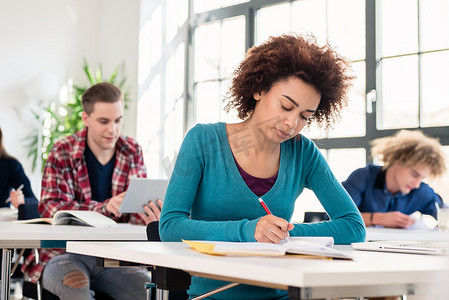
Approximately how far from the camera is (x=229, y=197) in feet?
5.46

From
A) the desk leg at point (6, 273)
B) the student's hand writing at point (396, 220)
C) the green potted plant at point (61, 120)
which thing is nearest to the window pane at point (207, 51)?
the green potted plant at point (61, 120)

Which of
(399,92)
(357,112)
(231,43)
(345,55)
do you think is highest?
(231,43)

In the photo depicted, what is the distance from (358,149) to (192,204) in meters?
3.42

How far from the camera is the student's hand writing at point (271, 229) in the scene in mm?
1344

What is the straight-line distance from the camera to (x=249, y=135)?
1799 millimetres

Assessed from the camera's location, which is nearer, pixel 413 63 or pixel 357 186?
pixel 357 186

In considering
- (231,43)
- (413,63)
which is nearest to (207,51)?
(231,43)

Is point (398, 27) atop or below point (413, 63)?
atop

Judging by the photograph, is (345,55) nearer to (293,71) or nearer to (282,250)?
(293,71)

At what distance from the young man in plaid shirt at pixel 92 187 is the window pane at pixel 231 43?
2.91 m

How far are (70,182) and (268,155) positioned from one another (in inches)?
47.9

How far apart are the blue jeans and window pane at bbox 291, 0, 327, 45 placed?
3287mm

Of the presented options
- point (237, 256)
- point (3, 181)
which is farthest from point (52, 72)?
point (237, 256)

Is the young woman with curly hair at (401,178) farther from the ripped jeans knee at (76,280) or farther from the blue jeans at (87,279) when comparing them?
the ripped jeans knee at (76,280)
